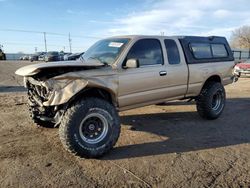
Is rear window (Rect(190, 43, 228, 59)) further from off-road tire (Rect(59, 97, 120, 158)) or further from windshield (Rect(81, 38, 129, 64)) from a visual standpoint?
off-road tire (Rect(59, 97, 120, 158))

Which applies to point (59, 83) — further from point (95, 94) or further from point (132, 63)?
point (132, 63)

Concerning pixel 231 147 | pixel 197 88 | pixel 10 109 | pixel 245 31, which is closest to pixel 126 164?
pixel 231 147

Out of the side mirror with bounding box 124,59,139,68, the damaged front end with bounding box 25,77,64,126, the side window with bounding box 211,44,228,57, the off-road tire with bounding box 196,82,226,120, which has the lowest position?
the off-road tire with bounding box 196,82,226,120

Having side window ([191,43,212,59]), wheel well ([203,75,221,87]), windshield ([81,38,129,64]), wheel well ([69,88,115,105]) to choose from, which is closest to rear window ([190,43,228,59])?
side window ([191,43,212,59])

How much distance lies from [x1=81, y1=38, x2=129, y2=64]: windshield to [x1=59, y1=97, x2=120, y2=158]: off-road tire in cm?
92

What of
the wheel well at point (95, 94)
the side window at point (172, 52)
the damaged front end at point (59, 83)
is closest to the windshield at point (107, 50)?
the damaged front end at point (59, 83)

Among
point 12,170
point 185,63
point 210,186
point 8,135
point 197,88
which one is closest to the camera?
point 210,186

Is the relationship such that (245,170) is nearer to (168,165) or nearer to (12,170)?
(168,165)

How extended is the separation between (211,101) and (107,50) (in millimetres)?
2962

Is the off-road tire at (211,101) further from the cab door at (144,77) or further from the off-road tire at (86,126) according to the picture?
the off-road tire at (86,126)

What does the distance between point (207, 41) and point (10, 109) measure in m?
5.38

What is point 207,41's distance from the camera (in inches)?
284

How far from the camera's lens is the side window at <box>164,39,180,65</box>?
6.04m

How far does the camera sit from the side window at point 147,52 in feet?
17.6
